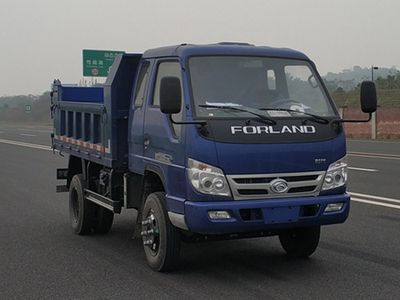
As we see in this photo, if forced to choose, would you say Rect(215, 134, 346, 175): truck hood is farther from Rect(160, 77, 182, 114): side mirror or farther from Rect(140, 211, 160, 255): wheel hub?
Rect(140, 211, 160, 255): wheel hub

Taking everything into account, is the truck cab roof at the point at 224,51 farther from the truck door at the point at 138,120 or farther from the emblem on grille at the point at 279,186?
the emblem on grille at the point at 279,186

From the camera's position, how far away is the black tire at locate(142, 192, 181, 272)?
20.1ft

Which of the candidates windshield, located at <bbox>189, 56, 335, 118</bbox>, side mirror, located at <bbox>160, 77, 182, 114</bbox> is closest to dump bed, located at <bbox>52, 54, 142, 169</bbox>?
windshield, located at <bbox>189, 56, 335, 118</bbox>

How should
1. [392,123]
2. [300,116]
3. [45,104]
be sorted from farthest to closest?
[45,104]
[392,123]
[300,116]

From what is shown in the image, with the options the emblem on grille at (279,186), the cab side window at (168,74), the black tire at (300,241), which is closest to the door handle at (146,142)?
the cab side window at (168,74)

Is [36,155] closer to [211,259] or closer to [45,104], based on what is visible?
[211,259]

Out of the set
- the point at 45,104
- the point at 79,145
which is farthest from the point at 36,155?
the point at 45,104

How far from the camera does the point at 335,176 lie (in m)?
6.10

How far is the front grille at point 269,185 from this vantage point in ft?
18.7

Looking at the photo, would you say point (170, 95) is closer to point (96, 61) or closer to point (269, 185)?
point (269, 185)

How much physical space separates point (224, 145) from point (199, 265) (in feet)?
5.13

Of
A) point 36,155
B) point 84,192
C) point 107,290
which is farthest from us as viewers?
point 36,155

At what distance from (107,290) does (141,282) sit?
38 centimetres

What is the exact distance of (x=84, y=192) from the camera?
27.8 feet
